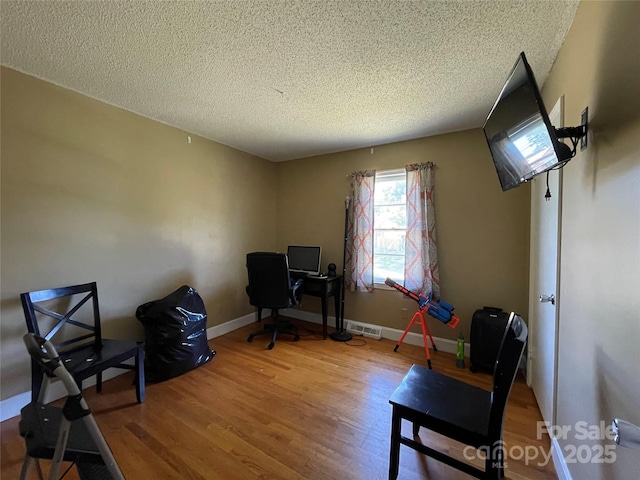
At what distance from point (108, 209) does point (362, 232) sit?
2647 mm

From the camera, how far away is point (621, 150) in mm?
885

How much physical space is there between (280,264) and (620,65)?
2691mm

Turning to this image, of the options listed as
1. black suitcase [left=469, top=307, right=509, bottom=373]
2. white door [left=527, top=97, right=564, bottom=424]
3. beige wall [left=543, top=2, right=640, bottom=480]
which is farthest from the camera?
black suitcase [left=469, top=307, right=509, bottom=373]

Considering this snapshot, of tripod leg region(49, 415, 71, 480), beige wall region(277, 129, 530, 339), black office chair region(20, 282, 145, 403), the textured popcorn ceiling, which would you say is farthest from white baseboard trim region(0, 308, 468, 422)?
the textured popcorn ceiling

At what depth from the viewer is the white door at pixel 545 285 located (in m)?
1.55

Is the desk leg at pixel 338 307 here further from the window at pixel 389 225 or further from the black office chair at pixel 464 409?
the black office chair at pixel 464 409

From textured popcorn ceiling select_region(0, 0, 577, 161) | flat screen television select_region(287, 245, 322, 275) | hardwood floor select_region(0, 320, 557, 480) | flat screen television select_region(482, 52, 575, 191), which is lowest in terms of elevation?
hardwood floor select_region(0, 320, 557, 480)

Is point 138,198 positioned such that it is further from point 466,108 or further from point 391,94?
point 466,108

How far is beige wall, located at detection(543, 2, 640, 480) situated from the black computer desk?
7.19 ft

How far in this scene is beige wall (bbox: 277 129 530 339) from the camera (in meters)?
2.60

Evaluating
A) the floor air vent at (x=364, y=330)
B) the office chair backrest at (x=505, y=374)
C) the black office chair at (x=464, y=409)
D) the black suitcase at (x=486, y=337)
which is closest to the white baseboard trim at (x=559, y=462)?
the black office chair at (x=464, y=409)

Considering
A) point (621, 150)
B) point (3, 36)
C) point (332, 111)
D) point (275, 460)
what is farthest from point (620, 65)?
point (3, 36)

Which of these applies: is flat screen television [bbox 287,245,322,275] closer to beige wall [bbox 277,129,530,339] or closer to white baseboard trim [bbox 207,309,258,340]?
beige wall [bbox 277,129,530,339]

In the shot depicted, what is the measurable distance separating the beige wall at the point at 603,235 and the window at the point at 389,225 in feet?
5.94
